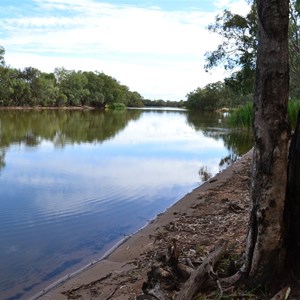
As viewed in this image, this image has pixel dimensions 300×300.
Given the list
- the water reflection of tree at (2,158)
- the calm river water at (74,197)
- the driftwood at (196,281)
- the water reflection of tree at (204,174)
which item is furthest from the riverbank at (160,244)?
the water reflection of tree at (2,158)

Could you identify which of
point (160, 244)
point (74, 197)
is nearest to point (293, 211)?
point (160, 244)

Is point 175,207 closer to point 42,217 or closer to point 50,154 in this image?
point 42,217

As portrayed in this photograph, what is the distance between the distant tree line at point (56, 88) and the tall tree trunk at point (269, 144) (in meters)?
63.3

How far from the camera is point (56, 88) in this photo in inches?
3098

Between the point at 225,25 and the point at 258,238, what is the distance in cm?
2431

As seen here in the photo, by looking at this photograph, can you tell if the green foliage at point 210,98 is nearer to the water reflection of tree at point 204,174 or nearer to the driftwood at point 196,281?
the water reflection of tree at point 204,174

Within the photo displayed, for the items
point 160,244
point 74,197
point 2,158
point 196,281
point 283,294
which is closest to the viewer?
point 283,294

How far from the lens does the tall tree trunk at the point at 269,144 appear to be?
11.3 feet

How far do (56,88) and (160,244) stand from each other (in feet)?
249

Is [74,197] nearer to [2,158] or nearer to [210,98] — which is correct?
[2,158]

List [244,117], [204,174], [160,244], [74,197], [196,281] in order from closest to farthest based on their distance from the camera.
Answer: [196,281], [160,244], [74,197], [204,174], [244,117]

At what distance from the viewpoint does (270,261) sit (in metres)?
3.57

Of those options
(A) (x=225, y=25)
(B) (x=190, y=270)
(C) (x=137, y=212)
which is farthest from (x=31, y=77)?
(B) (x=190, y=270)

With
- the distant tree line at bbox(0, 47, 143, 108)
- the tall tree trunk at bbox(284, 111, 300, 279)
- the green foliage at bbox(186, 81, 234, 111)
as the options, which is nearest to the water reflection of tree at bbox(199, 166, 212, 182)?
the tall tree trunk at bbox(284, 111, 300, 279)
